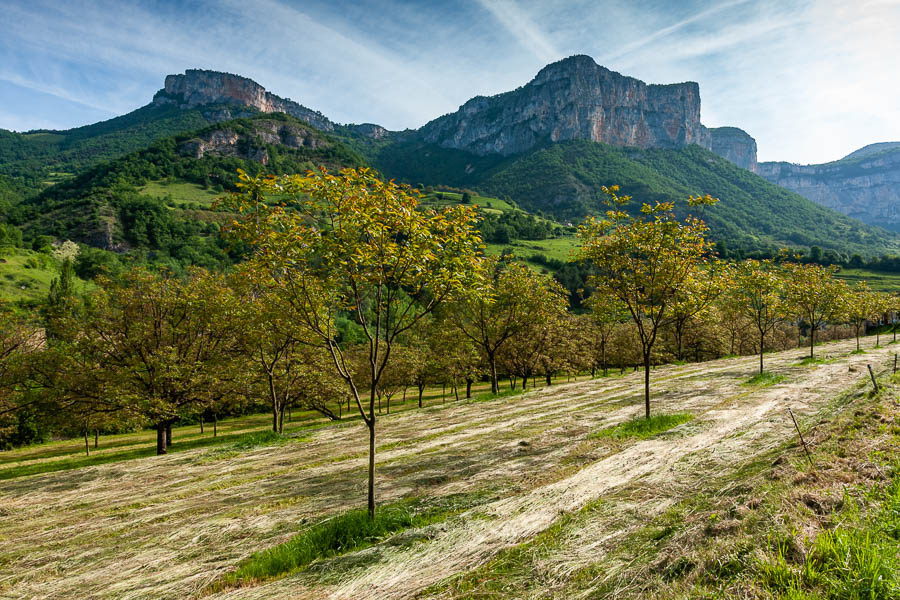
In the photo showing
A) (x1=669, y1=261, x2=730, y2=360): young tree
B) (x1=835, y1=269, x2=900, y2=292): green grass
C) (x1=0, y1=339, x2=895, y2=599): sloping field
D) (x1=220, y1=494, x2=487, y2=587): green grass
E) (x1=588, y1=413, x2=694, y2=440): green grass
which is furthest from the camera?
(x1=835, y1=269, x2=900, y2=292): green grass

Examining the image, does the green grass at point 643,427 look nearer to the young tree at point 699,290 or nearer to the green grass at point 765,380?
the young tree at point 699,290

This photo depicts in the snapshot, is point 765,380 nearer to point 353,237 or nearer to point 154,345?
point 353,237

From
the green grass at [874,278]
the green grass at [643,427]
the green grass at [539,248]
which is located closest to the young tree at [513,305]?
the green grass at [643,427]

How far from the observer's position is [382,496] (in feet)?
33.8

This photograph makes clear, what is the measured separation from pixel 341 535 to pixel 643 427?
1187 cm

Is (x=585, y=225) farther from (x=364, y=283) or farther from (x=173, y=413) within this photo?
(x=173, y=413)

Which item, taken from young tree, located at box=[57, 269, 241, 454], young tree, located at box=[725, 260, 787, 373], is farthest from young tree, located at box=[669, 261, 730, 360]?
young tree, located at box=[57, 269, 241, 454]

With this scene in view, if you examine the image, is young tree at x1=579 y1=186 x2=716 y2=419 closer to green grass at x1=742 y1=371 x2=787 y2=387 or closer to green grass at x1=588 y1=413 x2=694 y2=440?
green grass at x1=588 y1=413 x2=694 y2=440

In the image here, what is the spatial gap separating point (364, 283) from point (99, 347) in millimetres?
27342

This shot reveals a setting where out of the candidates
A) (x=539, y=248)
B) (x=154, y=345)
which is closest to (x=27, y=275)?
(x=154, y=345)

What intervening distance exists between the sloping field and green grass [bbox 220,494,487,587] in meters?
0.43

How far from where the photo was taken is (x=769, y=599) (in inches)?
162

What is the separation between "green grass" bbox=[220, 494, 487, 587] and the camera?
7.00 m

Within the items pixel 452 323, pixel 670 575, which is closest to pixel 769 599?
pixel 670 575
